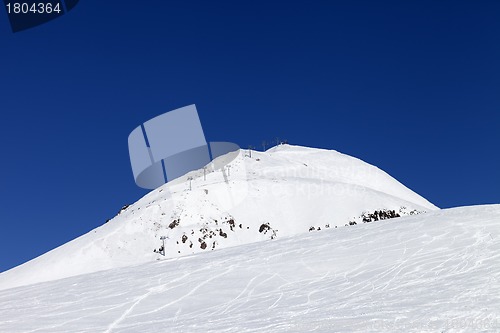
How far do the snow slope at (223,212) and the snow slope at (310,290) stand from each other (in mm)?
36922

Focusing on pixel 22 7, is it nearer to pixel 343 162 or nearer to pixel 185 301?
pixel 185 301

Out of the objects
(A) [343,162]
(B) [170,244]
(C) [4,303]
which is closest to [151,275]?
(C) [4,303]

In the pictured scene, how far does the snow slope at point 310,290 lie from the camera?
9.29m

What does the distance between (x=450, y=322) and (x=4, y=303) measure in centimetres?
Result: 1340

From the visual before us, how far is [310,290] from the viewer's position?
12.6 m

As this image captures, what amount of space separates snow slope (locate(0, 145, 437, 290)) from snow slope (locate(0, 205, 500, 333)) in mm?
36922

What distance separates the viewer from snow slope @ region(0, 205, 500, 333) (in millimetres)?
9289

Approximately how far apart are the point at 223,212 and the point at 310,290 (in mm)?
55522
